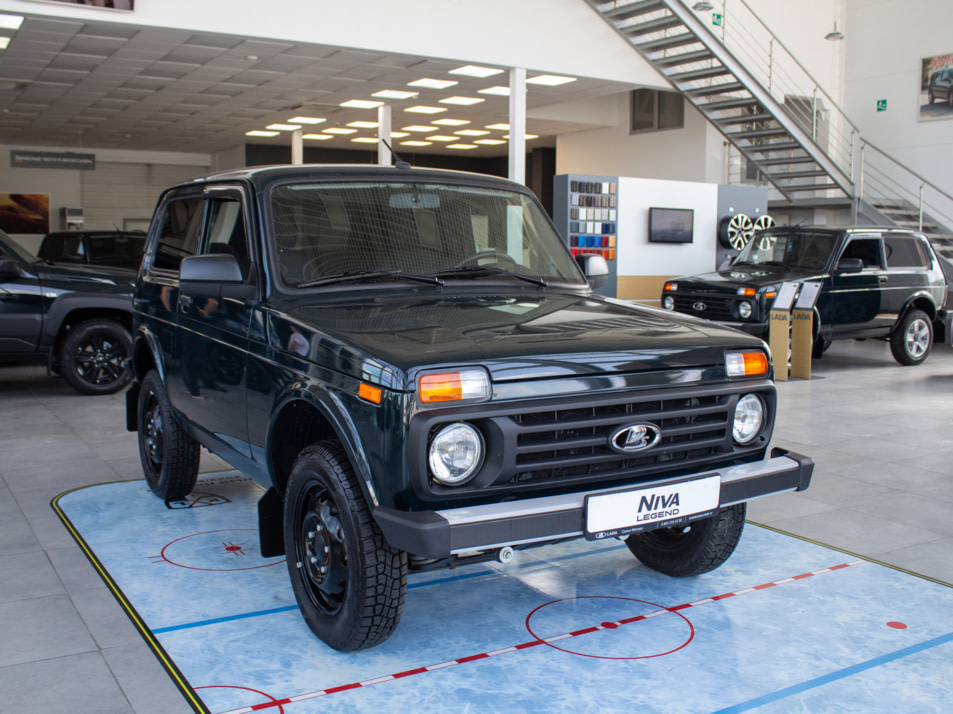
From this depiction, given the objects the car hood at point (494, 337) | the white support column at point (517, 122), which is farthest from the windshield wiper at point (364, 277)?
the white support column at point (517, 122)

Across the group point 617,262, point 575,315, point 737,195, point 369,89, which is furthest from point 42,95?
point 575,315

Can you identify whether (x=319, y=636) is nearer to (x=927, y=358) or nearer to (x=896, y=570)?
(x=896, y=570)

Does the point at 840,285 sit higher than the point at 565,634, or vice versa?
the point at 840,285

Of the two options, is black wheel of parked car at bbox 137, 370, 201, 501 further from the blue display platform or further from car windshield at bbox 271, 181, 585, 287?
car windshield at bbox 271, 181, 585, 287

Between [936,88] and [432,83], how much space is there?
393 inches

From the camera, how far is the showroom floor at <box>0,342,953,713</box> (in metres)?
2.84

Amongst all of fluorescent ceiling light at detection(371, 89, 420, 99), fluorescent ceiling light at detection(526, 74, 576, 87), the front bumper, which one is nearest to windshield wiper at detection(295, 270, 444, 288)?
the front bumper

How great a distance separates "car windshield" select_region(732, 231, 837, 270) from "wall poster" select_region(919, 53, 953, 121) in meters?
8.67

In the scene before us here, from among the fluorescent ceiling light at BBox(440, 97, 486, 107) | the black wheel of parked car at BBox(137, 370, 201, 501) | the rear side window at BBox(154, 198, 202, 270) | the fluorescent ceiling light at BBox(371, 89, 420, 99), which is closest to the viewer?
the rear side window at BBox(154, 198, 202, 270)

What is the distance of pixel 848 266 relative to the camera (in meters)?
10.4

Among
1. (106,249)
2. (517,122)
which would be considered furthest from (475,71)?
(106,249)

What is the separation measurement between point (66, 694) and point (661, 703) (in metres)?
1.82

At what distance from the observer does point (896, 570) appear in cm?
390

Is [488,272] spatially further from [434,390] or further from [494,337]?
[434,390]
